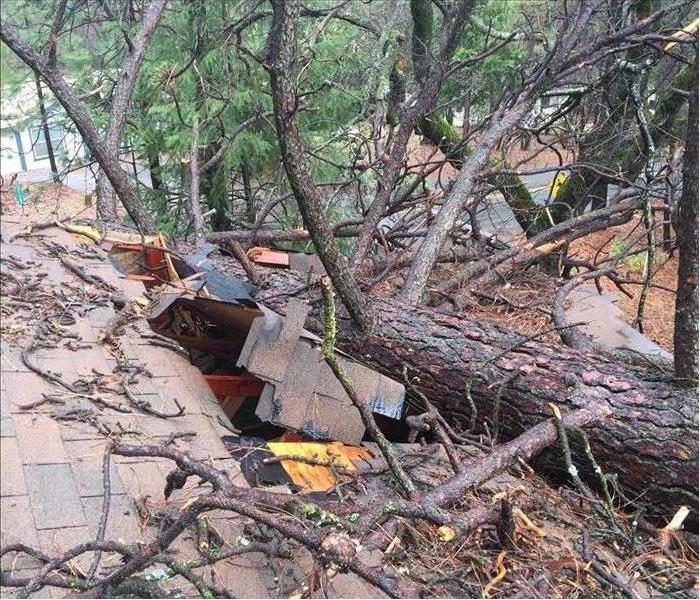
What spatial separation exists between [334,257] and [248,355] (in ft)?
2.48

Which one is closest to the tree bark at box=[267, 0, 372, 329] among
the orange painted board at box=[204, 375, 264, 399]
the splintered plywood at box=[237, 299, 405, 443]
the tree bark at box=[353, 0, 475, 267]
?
the splintered plywood at box=[237, 299, 405, 443]

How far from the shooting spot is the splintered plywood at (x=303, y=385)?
3281 millimetres

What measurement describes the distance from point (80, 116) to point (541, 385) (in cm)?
403

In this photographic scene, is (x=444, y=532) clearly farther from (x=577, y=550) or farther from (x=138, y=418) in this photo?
(x=138, y=418)

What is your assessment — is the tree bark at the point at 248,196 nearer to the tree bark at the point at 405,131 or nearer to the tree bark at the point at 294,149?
the tree bark at the point at 405,131

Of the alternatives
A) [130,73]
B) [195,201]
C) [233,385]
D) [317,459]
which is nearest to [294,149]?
[317,459]

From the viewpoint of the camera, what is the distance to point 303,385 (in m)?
3.37

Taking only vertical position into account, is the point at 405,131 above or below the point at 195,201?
above

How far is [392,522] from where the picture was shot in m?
2.28

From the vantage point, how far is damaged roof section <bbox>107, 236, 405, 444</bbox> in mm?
3299

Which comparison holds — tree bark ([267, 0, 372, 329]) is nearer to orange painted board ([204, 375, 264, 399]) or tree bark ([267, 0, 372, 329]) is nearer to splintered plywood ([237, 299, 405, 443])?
splintered plywood ([237, 299, 405, 443])

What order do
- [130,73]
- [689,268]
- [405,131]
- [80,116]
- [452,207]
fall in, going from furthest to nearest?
[130,73], [405,131], [452,207], [80,116], [689,268]

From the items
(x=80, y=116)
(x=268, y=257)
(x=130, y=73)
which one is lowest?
(x=268, y=257)

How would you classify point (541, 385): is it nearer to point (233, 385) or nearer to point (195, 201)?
point (233, 385)
